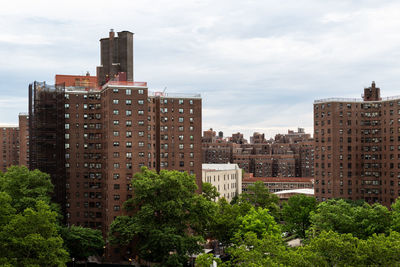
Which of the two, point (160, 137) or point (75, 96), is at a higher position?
point (75, 96)

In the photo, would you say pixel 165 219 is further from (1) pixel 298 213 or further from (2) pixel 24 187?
(1) pixel 298 213

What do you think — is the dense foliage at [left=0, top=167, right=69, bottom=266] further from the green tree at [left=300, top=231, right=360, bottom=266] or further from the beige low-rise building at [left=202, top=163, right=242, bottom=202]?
the beige low-rise building at [left=202, top=163, right=242, bottom=202]

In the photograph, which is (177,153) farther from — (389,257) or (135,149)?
(389,257)

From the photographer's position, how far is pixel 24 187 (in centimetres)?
8819

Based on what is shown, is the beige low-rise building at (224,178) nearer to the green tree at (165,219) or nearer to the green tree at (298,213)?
the green tree at (298,213)

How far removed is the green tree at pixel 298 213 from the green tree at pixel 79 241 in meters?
52.0

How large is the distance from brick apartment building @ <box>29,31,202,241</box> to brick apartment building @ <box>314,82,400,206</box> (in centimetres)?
4508

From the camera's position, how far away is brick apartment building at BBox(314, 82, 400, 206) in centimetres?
13300

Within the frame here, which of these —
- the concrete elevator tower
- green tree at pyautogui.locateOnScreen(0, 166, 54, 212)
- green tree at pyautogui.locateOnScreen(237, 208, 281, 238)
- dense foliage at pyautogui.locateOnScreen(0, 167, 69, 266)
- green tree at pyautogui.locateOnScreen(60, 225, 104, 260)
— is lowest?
green tree at pyautogui.locateOnScreen(60, 225, 104, 260)

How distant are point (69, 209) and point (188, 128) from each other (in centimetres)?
3756

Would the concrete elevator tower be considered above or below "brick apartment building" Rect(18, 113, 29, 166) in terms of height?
above

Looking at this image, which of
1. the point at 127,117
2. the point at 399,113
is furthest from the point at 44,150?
the point at 399,113

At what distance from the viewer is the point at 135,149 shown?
10300 cm

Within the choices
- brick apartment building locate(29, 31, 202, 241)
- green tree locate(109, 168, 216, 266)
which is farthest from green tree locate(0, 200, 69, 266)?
brick apartment building locate(29, 31, 202, 241)
